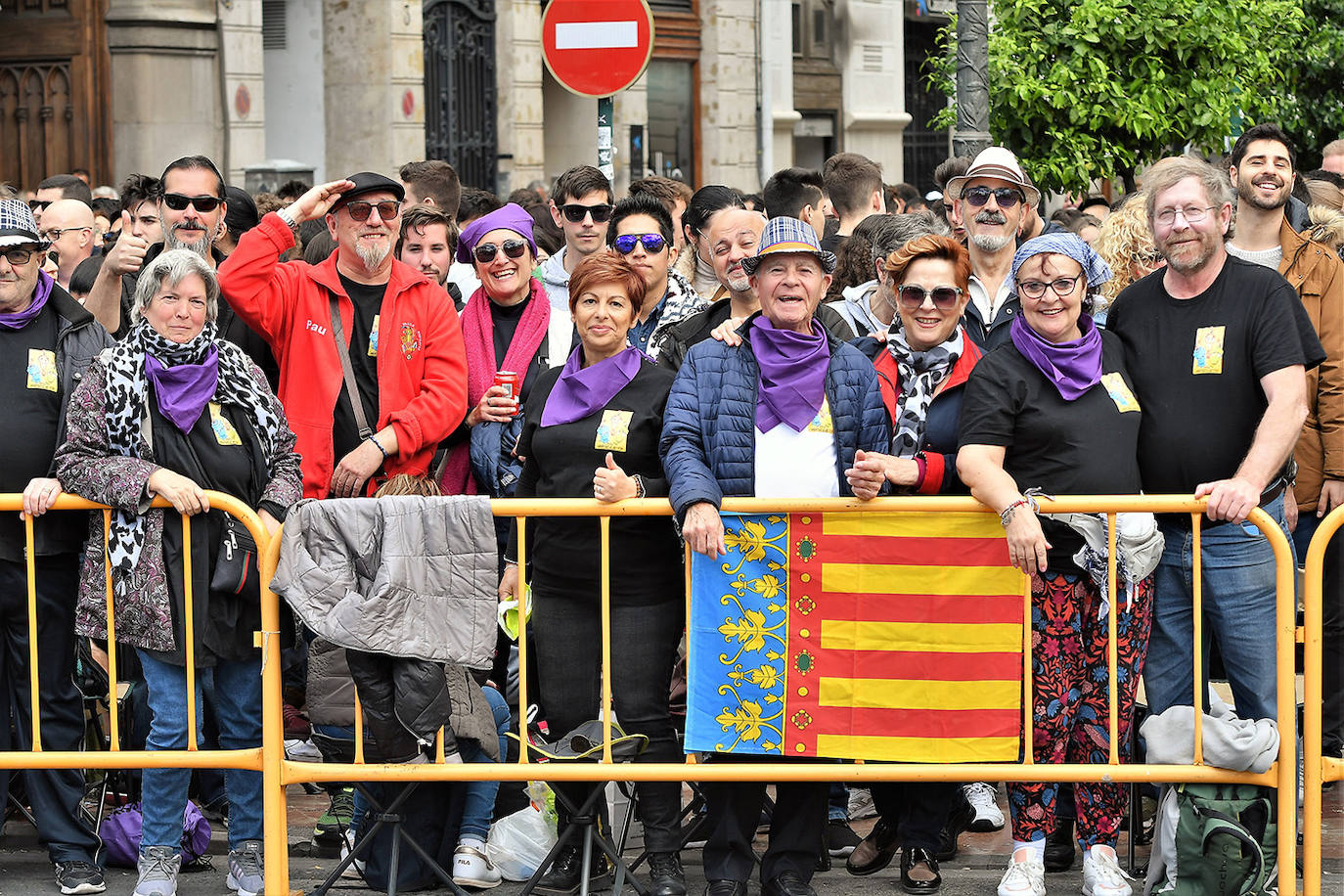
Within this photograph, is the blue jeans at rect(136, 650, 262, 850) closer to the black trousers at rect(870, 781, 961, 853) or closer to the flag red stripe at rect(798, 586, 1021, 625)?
the flag red stripe at rect(798, 586, 1021, 625)

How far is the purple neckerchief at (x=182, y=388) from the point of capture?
6086mm

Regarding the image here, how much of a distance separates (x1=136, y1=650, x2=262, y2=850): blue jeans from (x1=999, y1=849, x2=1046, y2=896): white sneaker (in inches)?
101

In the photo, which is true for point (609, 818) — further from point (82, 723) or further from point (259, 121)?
point (259, 121)

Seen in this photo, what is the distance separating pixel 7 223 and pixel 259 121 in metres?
11.8

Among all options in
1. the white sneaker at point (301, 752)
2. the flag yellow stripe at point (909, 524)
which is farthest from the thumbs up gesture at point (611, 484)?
the white sneaker at point (301, 752)

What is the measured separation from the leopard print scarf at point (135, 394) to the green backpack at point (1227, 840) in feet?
11.3

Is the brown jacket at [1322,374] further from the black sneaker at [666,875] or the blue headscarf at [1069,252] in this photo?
the black sneaker at [666,875]

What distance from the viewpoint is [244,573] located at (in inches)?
239

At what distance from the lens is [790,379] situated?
19.2ft

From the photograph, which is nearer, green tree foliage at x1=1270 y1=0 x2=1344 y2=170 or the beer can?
the beer can

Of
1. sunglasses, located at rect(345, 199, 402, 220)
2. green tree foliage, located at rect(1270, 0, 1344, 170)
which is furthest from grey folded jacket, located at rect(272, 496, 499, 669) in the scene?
green tree foliage, located at rect(1270, 0, 1344, 170)

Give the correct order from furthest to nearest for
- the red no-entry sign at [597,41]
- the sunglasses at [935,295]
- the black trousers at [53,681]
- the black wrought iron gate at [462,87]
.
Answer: the black wrought iron gate at [462,87] → the red no-entry sign at [597,41] → the black trousers at [53,681] → the sunglasses at [935,295]

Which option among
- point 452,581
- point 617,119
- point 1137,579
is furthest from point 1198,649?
point 617,119

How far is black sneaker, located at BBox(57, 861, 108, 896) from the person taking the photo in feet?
20.5
